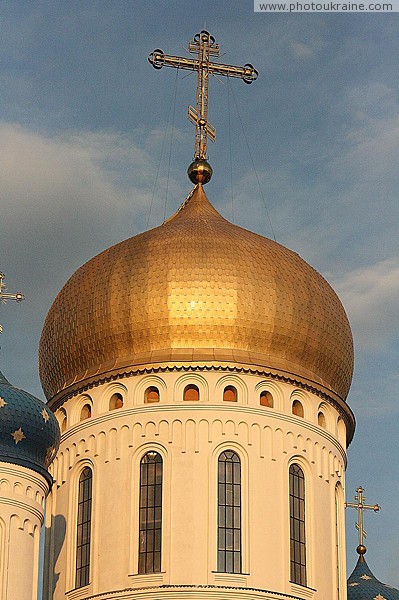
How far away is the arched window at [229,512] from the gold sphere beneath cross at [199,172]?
17.5 feet

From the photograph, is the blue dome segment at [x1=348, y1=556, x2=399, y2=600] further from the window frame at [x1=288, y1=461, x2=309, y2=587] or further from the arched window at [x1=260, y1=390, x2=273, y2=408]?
the arched window at [x1=260, y1=390, x2=273, y2=408]

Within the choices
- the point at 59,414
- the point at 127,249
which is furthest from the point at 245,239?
the point at 59,414

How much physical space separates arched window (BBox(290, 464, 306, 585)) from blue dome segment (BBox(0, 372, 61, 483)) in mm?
3947

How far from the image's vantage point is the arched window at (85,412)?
2886cm

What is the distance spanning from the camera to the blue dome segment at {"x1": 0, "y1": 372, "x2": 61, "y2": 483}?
2564 centimetres

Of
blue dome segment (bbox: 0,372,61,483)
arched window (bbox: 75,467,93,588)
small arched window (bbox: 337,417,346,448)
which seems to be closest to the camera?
blue dome segment (bbox: 0,372,61,483)

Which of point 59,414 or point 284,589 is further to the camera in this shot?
→ point 59,414

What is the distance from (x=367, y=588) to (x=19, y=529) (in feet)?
28.0

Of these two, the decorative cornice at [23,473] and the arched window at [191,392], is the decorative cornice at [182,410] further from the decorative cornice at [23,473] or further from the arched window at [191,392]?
the decorative cornice at [23,473]

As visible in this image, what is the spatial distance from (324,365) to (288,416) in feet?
3.94

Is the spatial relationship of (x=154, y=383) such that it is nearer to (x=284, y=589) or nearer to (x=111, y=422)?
(x=111, y=422)

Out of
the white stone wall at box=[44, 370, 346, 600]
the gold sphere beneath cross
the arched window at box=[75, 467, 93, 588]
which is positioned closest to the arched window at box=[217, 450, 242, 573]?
the white stone wall at box=[44, 370, 346, 600]

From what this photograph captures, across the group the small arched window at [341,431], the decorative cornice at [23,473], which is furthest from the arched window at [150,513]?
the small arched window at [341,431]

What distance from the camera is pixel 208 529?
2739 centimetres
